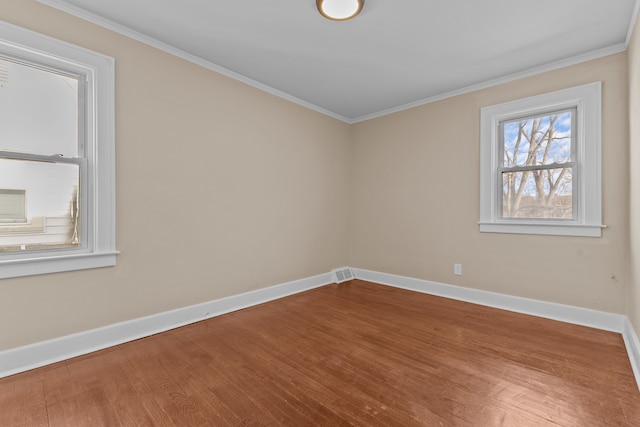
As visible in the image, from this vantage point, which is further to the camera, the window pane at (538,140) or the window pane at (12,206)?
the window pane at (538,140)

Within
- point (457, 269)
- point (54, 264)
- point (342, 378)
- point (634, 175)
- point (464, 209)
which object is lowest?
point (342, 378)

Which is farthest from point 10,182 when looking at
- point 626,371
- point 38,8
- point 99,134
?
point 626,371

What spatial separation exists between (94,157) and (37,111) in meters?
0.45

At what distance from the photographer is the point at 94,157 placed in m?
2.32

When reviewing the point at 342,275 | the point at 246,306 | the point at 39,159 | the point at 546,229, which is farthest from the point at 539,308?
the point at 39,159

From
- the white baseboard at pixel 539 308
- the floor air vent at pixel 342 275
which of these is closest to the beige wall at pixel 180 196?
the floor air vent at pixel 342 275

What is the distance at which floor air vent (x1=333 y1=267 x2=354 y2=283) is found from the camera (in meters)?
4.46

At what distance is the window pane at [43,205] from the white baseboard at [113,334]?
2.33 ft

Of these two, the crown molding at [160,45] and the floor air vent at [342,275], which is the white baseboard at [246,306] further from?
the crown molding at [160,45]

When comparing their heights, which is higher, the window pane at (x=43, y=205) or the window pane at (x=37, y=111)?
the window pane at (x=37, y=111)

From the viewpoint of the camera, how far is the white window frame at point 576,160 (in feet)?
9.16

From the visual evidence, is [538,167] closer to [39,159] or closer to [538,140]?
[538,140]

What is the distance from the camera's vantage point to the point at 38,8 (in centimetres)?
207

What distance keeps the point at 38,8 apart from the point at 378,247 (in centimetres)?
425
